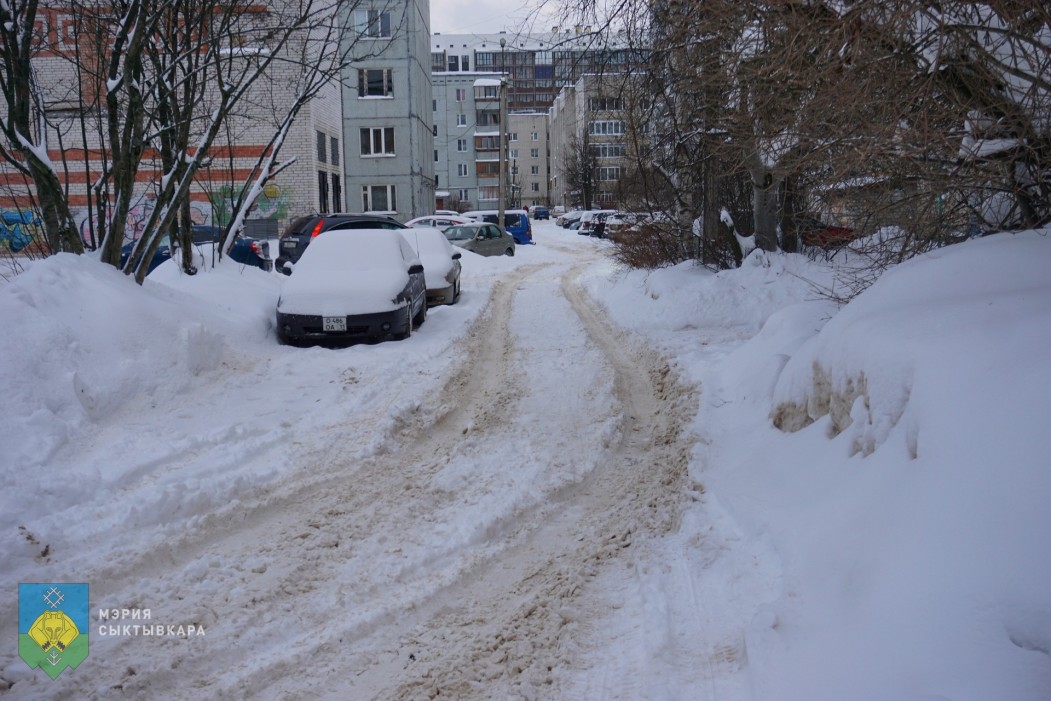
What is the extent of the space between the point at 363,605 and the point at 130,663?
1.06 metres

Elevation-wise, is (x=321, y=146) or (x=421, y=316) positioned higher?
(x=321, y=146)

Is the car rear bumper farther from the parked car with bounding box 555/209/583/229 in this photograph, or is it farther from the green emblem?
the parked car with bounding box 555/209/583/229

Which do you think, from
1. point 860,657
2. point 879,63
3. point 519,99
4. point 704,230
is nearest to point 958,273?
point 879,63

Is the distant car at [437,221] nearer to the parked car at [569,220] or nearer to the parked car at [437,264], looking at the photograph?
the parked car at [437,264]

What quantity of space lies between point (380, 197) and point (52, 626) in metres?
41.3

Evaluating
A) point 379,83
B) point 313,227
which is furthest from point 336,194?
point 313,227

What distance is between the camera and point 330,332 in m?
10.6

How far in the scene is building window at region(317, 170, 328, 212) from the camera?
113ft

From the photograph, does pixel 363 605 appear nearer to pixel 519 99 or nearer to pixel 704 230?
pixel 704 230

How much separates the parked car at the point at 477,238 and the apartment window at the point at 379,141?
16.8 meters

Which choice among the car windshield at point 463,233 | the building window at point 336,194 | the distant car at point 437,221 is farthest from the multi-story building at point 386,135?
the car windshield at point 463,233

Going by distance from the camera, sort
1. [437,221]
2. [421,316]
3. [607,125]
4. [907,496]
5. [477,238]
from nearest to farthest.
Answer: [907,496] → [421,316] → [477,238] → [437,221] → [607,125]

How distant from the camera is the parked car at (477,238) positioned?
27375mm

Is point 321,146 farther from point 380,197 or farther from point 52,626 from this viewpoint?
point 52,626
